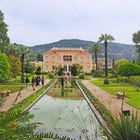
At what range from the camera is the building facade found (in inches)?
4979

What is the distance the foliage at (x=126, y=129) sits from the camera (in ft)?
18.1

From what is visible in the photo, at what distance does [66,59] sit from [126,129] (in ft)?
406

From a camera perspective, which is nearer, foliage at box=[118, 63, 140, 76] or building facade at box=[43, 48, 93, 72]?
foliage at box=[118, 63, 140, 76]

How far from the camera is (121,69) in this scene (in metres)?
67.2

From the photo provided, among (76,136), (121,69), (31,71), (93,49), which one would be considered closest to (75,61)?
(93,49)

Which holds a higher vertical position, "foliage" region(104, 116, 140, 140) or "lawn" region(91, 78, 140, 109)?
"foliage" region(104, 116, 140, 140)

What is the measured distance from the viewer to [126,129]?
18.0 feet

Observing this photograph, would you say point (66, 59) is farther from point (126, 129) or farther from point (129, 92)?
point (126, 129)

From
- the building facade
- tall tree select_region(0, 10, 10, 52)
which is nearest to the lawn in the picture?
tall tree select_region(0, 10, 10, 52)

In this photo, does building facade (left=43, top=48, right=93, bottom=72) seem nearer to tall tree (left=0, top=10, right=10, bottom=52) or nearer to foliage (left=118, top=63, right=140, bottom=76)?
foliage (left=118, top=63, right=140, bottom=76)

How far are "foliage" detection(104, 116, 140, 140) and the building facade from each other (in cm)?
12003

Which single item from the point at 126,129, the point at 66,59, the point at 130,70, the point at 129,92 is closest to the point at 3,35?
Result: the point at 130,70

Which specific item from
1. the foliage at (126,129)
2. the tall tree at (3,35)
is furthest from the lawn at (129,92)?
the tall tree at (3,35)

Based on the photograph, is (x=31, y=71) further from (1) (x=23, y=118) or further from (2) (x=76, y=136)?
(1) (x=23, y=118)
